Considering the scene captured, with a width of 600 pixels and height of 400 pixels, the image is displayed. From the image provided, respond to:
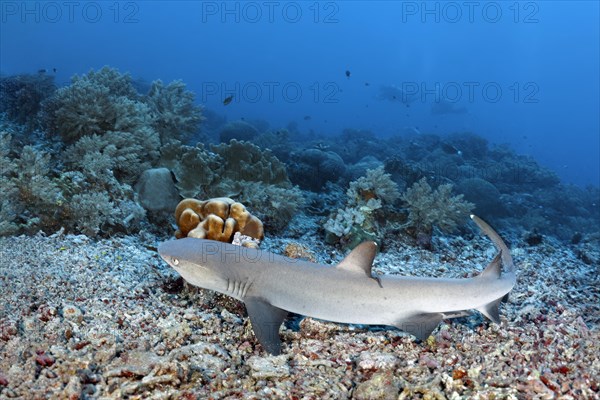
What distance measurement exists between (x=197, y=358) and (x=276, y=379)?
679mm

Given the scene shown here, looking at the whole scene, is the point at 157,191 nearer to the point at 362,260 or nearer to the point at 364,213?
the point at 364,213

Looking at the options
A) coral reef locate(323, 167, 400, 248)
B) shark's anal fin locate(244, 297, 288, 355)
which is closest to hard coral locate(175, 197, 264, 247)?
shark's anal fin locate(244, 297, 288, 355)

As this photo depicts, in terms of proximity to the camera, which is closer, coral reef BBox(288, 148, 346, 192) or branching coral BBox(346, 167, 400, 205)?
branching coral BBox(346, 167, 400, 205)

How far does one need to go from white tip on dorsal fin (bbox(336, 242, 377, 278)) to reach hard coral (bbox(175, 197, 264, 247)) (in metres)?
1.58

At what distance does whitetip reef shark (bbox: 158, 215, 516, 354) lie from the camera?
3.55 m

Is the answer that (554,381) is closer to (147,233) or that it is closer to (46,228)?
A: (147,233)

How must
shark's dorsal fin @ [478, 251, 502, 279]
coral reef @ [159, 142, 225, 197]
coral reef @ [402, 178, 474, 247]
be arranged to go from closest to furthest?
shark's dorsal fin @ [478, 251, 502, 279] → coral reef @ [159, 142, 225, 197] → coral reef @ [402, 178, 474, 247]

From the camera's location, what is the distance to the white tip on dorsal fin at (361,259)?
139 inches

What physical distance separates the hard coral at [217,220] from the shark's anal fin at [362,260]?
1584 mm

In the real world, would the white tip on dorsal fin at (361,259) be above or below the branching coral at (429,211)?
above

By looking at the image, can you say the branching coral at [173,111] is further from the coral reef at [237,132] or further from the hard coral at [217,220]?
the coral reef at [237,132]

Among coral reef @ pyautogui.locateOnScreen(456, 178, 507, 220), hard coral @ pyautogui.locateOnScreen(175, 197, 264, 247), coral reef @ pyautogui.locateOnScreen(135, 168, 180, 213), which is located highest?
hard coral @ pyautogui.locateOnScreen(175, 197, 264, 247)

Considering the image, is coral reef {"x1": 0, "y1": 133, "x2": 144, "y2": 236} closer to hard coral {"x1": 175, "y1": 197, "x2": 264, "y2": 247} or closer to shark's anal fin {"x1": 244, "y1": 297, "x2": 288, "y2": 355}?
hard coral {"x1": 175, "y1": 197, "x2": 264, "y2": 247}

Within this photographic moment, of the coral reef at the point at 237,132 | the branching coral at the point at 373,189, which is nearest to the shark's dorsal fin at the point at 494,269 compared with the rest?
the branching coral at the point at 373,189
